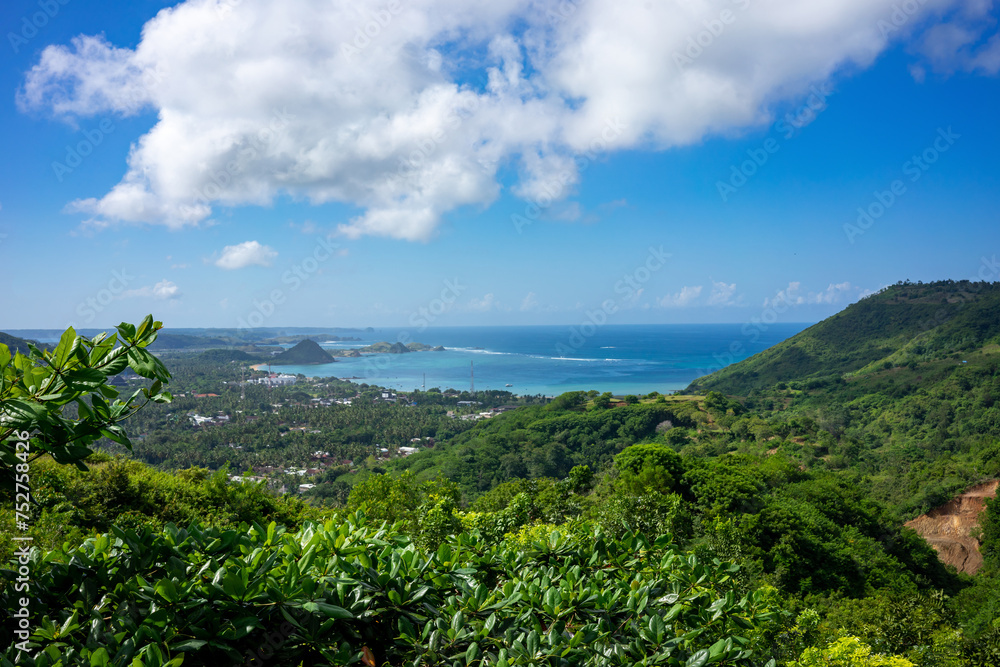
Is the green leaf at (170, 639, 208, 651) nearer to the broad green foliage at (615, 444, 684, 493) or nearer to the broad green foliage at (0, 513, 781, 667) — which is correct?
the broad green foliage at (0, 513, 781, 667)

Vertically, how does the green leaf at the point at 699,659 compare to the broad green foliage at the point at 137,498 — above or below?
above

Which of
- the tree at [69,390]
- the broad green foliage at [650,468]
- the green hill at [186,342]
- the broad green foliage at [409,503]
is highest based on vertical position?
the tree at [69,390]

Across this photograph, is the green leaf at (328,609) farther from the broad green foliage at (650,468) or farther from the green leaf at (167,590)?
the broad green foliage at (650,468)

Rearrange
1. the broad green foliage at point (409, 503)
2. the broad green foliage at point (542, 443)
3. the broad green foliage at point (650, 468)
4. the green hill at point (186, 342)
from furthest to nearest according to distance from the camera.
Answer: the green hill at point (186, 342), the broad green foliage at point (542, 443), the broad green foliage at point (650, 468), the broad green foliage at point (409, 503)


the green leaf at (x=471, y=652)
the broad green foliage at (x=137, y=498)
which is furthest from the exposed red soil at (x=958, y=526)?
the green leaf at (x=471, y=652)

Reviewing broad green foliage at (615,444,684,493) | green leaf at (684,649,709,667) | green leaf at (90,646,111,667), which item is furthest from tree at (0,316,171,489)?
broad green foliage at (615,444,684,493)

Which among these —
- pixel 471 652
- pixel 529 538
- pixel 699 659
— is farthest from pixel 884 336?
pixel 471 652
